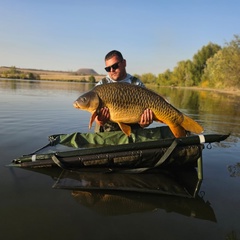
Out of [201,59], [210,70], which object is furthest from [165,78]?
[210,70]

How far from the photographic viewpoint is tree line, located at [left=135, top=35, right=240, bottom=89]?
3591 cm

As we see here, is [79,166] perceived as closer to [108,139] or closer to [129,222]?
[108,139]

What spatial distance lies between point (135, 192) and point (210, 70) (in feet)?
171

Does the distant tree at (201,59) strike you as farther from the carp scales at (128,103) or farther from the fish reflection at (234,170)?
the carp scales at (128,103)

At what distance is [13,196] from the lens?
2971mm

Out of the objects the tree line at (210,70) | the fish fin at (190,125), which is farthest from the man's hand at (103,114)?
the tree line at (210,70)

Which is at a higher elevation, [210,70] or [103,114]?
[210,70]

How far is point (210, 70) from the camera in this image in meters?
51.7

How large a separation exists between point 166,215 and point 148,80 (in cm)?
8739

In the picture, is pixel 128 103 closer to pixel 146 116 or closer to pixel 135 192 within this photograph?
pixel 146 116

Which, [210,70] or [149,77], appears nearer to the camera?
[210,70]

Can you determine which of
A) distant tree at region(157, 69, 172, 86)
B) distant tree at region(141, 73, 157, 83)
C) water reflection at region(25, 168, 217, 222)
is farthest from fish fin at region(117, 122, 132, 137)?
distant tree at region(141, 73, 157, 83)

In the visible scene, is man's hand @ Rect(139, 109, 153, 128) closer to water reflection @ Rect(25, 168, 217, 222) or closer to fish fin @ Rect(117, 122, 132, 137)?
fish fin @ Rect(117, 122, 132, 137)

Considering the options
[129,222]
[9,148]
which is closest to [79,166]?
[129,222]
